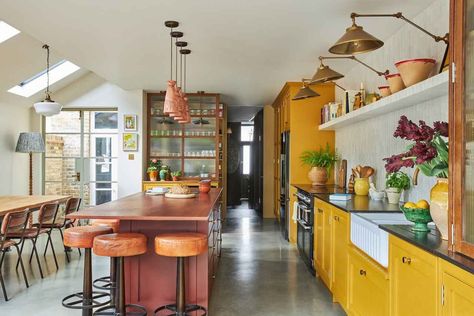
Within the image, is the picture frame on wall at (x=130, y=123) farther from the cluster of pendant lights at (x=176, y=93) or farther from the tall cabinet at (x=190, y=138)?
the cluster of pendant lights at (x=176, y=93)

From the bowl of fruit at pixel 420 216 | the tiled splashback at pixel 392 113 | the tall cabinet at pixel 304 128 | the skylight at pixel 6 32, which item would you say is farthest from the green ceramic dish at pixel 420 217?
the skylight at pixel 6 32

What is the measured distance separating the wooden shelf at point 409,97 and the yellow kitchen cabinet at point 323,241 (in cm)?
102

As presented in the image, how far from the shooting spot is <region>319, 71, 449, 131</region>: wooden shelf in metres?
2.49

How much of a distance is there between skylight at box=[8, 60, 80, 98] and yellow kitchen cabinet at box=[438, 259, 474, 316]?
6885 millimetres

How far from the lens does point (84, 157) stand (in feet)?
25.7

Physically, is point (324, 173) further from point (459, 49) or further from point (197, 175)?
point (459, 49)

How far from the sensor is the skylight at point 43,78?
6881mm

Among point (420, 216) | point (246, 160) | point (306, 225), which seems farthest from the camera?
point (246, 160)

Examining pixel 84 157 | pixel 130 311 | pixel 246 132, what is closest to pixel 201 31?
pixel 130 311

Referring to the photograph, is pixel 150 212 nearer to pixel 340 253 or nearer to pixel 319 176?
pixel 340 253

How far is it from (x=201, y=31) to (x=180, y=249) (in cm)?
222

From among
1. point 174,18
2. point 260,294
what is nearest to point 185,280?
point 260,294

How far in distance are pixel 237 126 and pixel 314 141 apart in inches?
235

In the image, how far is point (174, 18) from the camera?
3.53 meters
